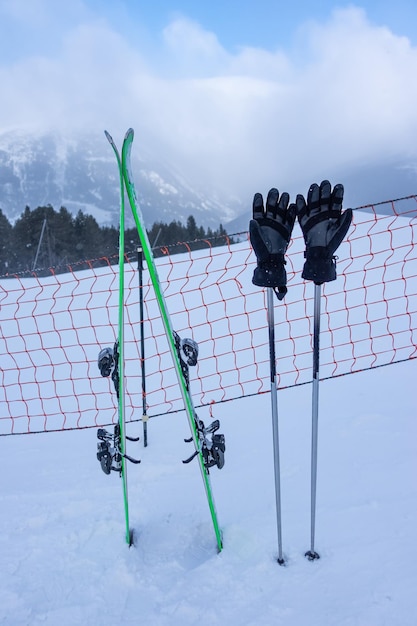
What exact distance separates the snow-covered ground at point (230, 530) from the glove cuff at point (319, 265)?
1381 mm

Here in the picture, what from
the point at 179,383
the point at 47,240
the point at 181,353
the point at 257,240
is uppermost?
the point at 47,240

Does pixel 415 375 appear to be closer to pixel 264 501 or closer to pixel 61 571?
pixel 264 501

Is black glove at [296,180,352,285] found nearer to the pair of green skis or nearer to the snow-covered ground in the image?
the pair of green skis

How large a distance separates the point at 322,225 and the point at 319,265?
0.56 ft

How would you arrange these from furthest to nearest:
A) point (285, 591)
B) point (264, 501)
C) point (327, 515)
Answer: point (264, 501), point (327, 515), point (285, 591)

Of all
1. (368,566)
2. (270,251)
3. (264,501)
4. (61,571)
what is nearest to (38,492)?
(61,571)

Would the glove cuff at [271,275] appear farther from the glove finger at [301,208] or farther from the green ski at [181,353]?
the green ski at [181,353]

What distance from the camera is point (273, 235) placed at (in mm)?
1794

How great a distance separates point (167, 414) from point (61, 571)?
1709 mm

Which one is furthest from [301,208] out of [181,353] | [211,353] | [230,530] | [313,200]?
[211,353]

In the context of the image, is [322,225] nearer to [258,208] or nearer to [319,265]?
[319,265]

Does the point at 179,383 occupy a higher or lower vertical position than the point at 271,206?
lower

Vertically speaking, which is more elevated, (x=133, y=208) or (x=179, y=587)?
(x=133, y=208)

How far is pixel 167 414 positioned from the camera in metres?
3.71
